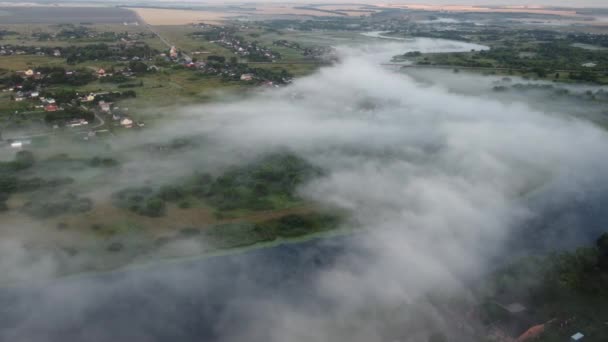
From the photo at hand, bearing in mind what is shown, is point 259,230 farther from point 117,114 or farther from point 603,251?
point 117,114

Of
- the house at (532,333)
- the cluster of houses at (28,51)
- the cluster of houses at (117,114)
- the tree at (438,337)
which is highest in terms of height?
the cluster of houses at (28,51)

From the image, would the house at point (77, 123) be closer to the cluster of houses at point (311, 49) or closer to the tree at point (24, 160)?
the tree at point (24, 160)

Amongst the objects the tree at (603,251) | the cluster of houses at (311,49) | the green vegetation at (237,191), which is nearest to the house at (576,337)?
the tree at (603,251)

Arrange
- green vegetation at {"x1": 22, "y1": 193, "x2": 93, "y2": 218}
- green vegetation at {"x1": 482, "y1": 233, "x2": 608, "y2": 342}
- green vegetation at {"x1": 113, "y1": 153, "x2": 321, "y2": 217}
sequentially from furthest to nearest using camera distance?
green vegetation at {"x1": 113, "y1": 153, "x2": 321, "y2": 217} → green vegetation at {"x1": 22, "y1": 193, "x2": 93, "y2": 218} → green vegetation at {"x1": 482, "y1": 233, "x2": 608, "y2": 342}

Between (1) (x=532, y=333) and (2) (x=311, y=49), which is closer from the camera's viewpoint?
(1) (x=532, y=333)

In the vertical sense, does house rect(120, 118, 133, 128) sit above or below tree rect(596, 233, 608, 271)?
above

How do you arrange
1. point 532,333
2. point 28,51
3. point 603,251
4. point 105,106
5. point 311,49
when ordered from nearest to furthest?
point 532,333
point 603,251
point 105,106
point 28,51
point 311,49

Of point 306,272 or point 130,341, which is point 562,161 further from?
point 130,341

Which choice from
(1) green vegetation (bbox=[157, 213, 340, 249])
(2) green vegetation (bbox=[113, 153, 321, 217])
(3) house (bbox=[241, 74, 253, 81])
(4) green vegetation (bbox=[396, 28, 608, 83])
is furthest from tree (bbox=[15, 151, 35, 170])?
(4) green vegetation (bbox=[396, 28, 608, 83])

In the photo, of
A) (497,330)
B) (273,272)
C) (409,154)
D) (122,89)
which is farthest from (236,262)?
(122,89)

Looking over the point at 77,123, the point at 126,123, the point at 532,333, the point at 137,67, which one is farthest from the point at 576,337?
the point at 137,67

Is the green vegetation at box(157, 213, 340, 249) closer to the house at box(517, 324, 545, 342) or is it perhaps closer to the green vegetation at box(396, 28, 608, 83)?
the house at box(517, 324, 545, 342)
